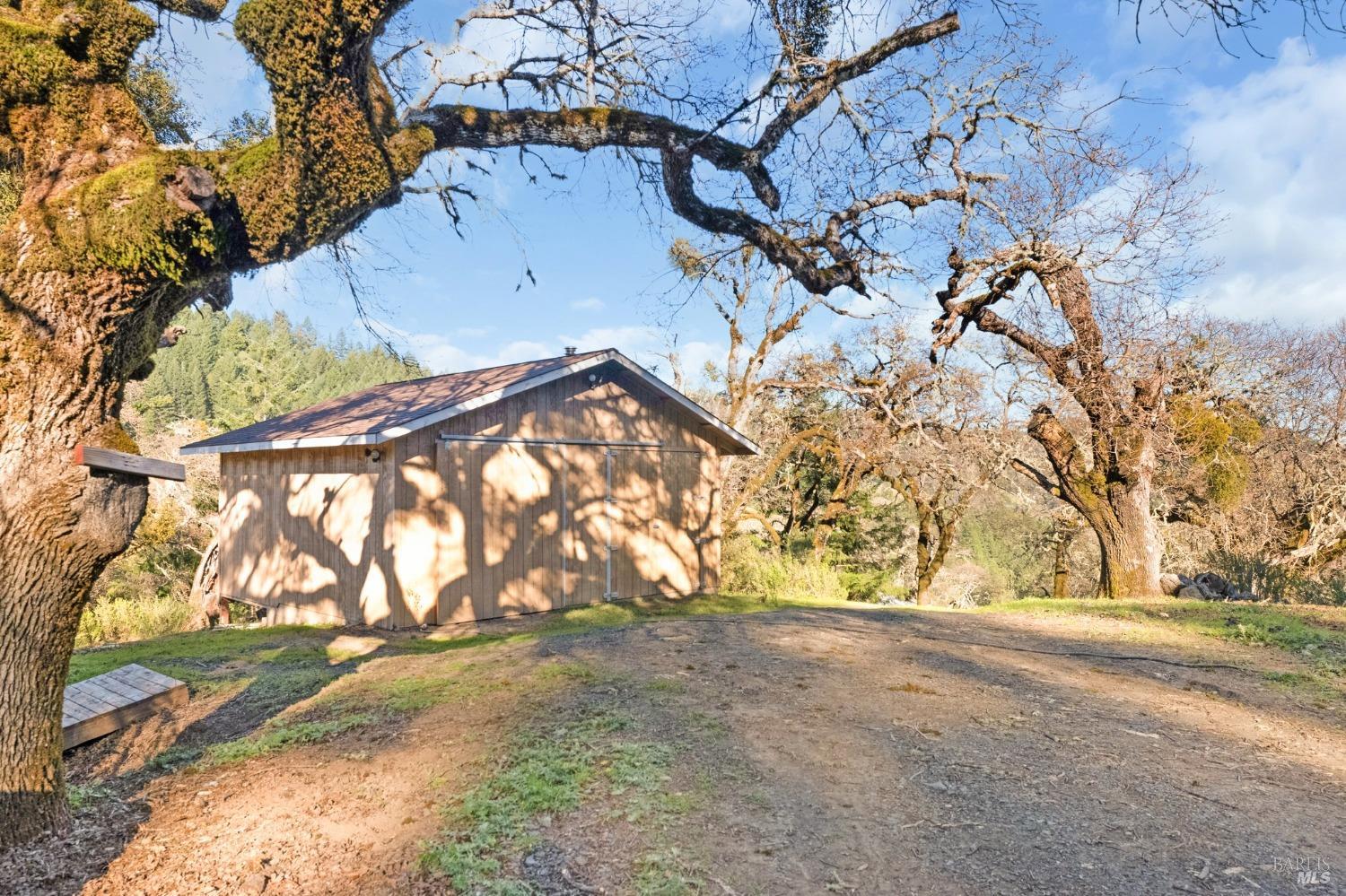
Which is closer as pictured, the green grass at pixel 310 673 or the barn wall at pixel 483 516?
the green grass at pixel 310 673

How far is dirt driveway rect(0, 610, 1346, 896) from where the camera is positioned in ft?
9.16

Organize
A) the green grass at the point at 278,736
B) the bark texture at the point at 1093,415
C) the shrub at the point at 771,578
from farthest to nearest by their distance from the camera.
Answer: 1. the shrub at the point at 771,578
2. the bark texture at the point at 1093,415
3. the green grass at the point at 278,736

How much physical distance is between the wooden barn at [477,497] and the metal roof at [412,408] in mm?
42

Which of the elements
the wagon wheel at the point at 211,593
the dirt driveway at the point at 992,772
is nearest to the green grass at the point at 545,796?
the dirt driveway at the point at 992,772

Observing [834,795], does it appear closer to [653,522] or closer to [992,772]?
[992,772]

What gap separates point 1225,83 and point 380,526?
1010cm

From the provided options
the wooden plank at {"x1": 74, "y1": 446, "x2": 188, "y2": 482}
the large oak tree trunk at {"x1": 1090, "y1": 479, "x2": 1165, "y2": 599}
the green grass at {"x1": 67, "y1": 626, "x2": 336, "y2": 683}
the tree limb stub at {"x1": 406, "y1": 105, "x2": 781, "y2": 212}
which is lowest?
the green grass at {"x1": 67, "y1": 626, "x2": 336, "y2": 683}

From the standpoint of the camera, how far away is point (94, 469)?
311cm

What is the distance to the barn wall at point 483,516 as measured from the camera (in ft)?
30.2

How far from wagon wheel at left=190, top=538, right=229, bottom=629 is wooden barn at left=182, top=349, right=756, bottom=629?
0.41 meters

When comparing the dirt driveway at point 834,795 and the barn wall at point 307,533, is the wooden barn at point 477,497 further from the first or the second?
the dirt driveway at point 834,795

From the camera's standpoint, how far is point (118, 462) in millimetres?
3117

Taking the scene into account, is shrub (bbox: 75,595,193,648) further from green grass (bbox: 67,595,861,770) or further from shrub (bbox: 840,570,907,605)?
shrub (bbox: 840,570,907,605)

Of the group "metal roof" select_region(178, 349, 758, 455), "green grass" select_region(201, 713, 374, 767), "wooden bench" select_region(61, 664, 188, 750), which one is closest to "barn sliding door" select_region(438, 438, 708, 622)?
"metal roof" select_region(178, 349, 758, 455)
